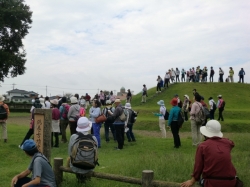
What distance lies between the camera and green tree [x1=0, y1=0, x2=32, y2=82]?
31234 mm

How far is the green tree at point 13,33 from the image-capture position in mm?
31234

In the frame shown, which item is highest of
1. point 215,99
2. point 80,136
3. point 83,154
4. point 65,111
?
point 215,99

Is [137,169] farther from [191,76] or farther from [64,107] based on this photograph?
[191,76]

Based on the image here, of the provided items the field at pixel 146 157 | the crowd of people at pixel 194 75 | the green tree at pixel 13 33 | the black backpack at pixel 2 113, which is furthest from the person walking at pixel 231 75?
the black backpack at pixel 2 113

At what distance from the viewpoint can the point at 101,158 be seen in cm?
983

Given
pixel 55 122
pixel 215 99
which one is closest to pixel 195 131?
pixel 55 122

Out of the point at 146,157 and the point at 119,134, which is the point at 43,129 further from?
the point at 119,134

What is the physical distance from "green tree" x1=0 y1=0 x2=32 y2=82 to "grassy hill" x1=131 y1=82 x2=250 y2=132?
12517mm

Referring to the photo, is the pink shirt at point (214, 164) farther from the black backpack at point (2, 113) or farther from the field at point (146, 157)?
the black backpack at point (2, 113)

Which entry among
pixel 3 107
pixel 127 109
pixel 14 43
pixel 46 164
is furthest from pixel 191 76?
pixel 46 164

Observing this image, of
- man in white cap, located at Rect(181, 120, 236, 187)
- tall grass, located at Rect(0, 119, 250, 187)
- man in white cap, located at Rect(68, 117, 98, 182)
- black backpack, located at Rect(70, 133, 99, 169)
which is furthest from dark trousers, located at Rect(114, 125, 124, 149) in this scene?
man in white cap, located at Rect(181, 120, 236, 187)

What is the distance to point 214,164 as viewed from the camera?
426 centimetres

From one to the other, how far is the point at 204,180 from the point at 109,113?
26.9ft

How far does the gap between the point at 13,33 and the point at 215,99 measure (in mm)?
21435
